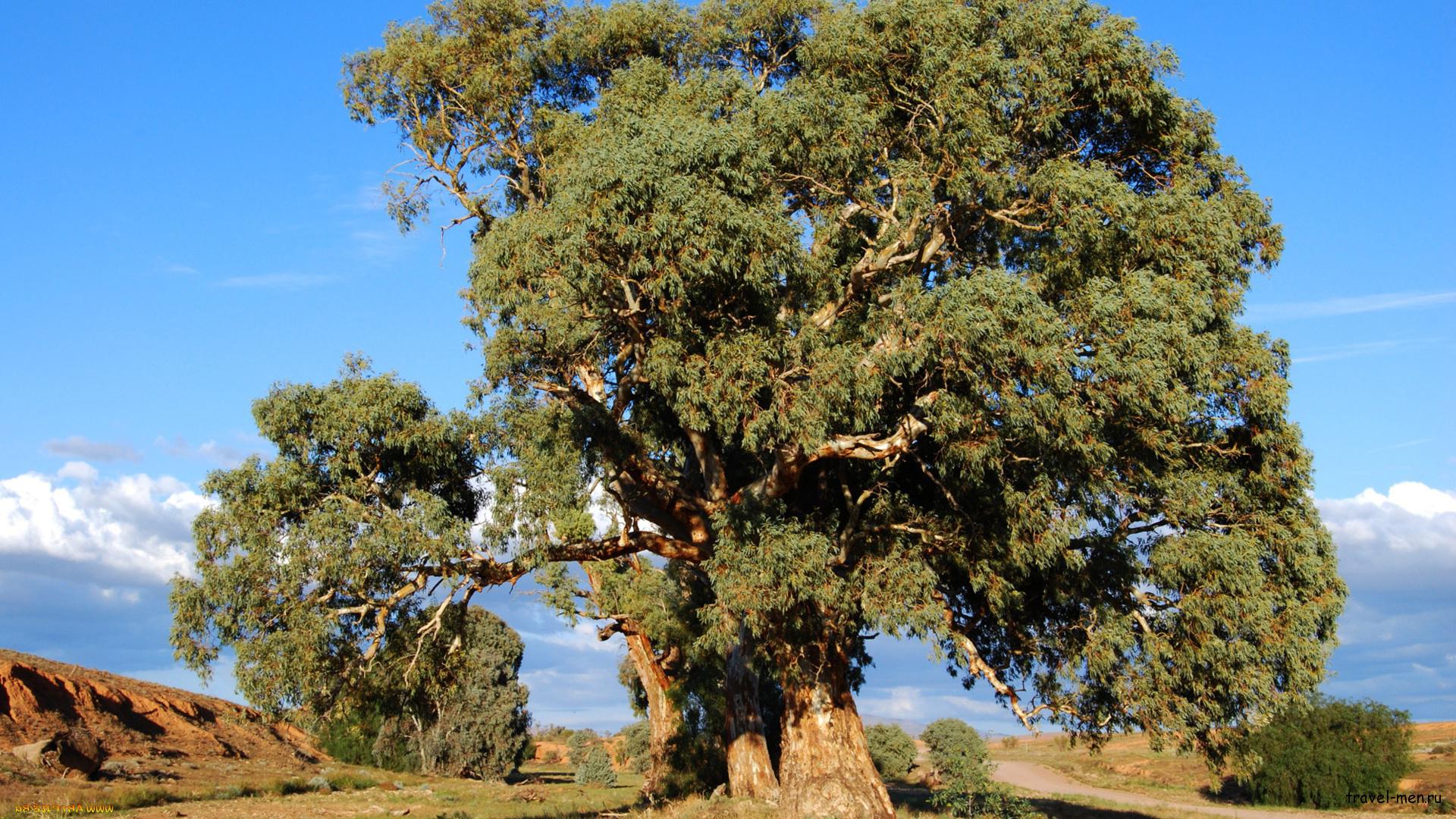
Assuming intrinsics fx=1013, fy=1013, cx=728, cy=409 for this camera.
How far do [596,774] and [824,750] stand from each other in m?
29.6

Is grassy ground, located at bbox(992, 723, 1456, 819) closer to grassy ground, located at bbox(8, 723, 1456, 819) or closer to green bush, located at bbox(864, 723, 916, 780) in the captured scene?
grassy ground, located at bbox(8, 723, 1456, 819)

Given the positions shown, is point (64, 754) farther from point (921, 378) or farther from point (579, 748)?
point (579, 748)

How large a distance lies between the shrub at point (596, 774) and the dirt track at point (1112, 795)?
17.0 meters

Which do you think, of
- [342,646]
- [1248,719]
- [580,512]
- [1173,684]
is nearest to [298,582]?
[342,646]

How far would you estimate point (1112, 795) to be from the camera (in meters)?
38.9

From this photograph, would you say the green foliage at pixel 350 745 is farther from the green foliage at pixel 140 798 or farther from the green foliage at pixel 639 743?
the green foliage at pixel 140 798

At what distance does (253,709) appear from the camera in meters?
17.0

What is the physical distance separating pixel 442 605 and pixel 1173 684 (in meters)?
12.5

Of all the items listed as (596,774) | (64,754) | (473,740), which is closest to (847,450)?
(64,754)

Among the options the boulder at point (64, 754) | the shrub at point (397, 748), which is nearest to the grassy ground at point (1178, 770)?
the boulder at point (64, 754)

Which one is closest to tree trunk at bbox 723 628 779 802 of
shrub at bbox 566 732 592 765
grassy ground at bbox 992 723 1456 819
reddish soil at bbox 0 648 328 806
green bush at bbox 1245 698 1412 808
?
grassy ground at bbox 992 723 1456 819

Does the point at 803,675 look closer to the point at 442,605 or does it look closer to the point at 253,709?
the point at 442,605

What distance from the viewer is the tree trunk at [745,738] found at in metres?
24.5

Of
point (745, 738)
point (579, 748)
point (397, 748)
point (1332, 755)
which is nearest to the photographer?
point (745, 738)
